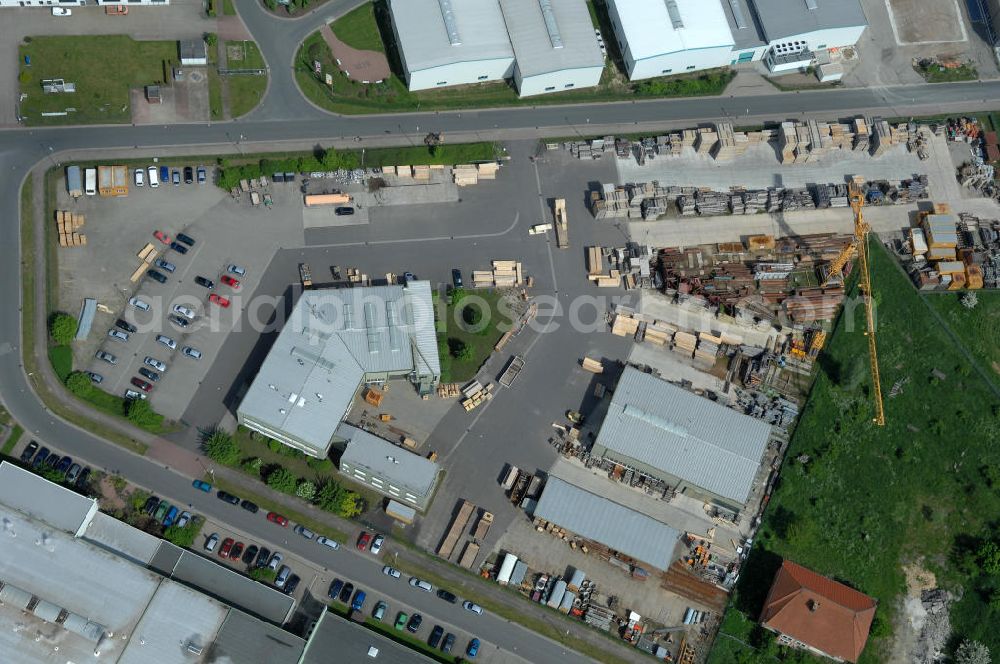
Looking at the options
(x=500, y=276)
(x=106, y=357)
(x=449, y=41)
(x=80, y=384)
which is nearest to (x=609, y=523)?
(x=500, y=276)

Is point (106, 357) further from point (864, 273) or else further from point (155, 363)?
point (864, 273)

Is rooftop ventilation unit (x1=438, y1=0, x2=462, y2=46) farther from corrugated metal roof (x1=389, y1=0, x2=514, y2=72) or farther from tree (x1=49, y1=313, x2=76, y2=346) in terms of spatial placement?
tree (x1=49, y1=313, x2=76, y2=346)

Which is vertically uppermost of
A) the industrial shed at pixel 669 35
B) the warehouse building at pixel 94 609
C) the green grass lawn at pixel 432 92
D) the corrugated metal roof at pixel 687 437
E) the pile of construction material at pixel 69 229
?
the industrial shed at pixel 669 35

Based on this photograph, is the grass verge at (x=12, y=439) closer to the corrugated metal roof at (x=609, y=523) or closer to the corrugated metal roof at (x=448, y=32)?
the corrugated metal roof at (x=609, y=523)

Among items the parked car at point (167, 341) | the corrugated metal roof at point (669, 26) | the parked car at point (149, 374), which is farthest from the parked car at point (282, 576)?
the corrugated metal roof at point (669, 26)

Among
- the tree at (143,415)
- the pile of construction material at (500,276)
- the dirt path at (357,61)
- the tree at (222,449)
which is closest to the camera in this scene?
the tree at (222,449)

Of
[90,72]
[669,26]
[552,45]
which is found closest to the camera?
[90,72]
